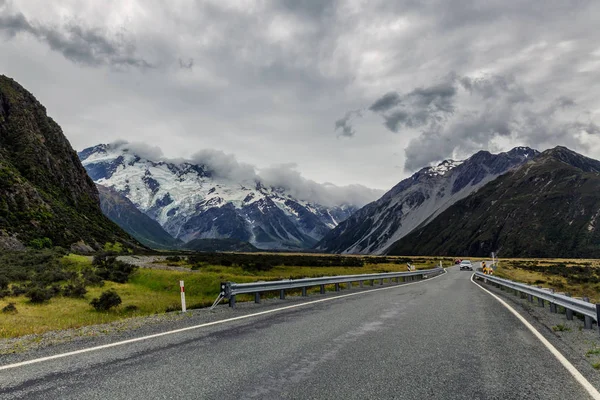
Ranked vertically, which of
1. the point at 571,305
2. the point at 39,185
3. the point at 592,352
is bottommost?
the point at 592,352

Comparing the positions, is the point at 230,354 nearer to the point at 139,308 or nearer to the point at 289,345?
the point at 289,345

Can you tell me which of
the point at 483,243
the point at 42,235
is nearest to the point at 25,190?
the point at 42,235

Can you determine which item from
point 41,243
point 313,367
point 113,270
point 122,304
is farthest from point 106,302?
point 41,243

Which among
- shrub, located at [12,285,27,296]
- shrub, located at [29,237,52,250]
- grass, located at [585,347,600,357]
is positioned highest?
shrub, located at [29,237,52,250]

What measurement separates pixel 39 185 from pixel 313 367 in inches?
3900

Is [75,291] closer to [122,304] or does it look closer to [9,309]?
[122,304]

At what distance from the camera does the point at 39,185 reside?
87562mm

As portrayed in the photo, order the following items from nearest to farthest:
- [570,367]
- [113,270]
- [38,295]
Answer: [570,367], [38,295], [113,270]

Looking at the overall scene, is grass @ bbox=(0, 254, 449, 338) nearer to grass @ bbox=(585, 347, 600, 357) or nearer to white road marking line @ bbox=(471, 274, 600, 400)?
white road marking line @ bbox=(471, 274, 600, 400)

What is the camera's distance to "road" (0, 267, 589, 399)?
5.23m

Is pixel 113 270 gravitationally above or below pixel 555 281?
above

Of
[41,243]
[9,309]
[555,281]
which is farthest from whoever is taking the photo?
[41,243]

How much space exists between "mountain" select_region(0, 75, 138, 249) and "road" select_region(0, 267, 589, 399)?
59.0 m

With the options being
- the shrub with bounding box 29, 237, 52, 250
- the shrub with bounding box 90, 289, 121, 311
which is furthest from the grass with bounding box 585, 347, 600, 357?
the shrub with bounding box 29, 237, 52, 250
